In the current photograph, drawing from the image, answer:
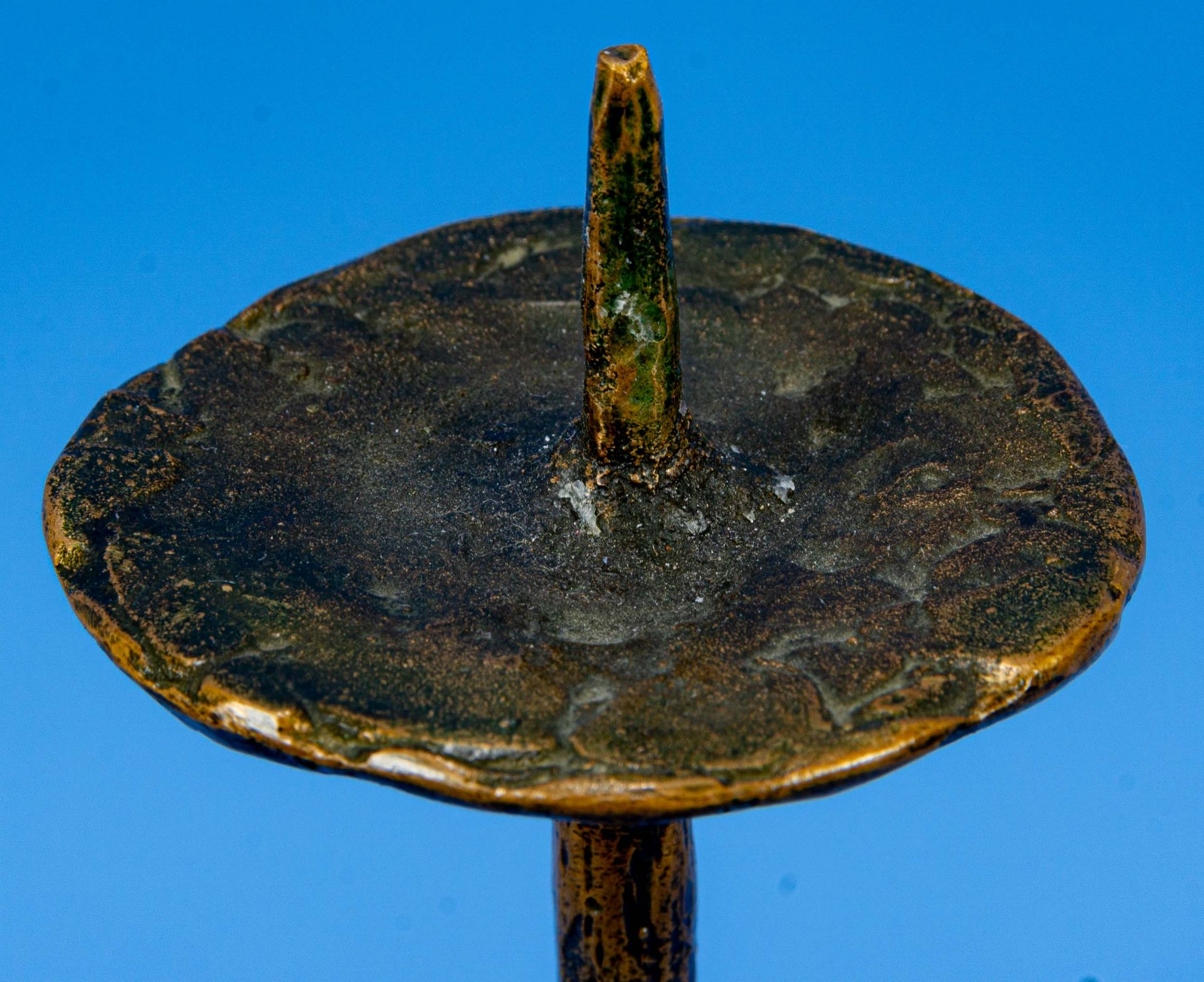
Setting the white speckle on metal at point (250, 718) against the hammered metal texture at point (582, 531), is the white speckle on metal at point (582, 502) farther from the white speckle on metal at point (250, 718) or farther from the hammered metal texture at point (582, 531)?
the white speckle on metal at point (250, 718)

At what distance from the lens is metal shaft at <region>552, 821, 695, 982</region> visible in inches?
96.0

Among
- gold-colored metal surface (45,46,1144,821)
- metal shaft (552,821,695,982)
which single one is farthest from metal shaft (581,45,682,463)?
metal shaft (552,821,695,982)

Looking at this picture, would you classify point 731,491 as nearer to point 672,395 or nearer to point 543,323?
point 672,395

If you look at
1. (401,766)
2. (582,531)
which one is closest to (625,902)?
(582,531)

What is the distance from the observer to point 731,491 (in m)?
2.26

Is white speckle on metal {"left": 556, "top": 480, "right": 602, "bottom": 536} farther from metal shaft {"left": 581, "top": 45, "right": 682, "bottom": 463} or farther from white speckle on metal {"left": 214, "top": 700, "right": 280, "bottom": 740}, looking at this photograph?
white speckle on metal {"left": 214, "top": 700, "right": 280, "bottom": 740}

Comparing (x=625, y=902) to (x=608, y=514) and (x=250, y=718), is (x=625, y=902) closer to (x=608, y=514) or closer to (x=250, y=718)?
(x=608, y=514)

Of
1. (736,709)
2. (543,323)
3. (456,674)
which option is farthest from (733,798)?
(543,323)

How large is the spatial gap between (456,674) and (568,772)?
18 centimetres

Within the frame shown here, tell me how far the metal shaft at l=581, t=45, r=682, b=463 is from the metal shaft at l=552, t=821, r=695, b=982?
0.51m

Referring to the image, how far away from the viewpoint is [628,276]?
2.14 m

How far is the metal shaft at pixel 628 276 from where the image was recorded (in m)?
2.05

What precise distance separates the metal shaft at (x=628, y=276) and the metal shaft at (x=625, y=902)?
51 cm

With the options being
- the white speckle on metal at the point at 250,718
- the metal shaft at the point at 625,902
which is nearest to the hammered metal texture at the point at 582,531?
the white speckle on metal at the point at 250,718
